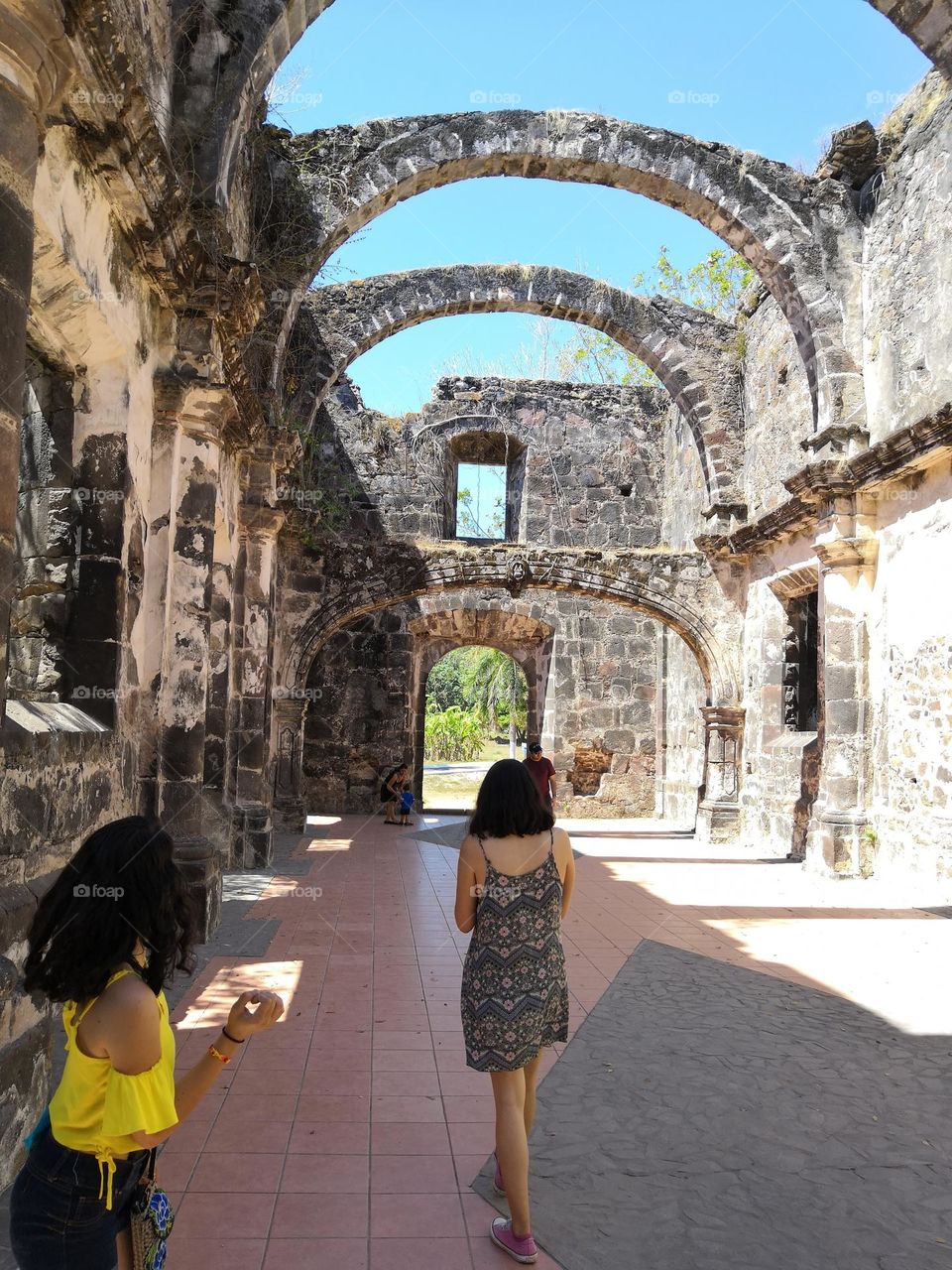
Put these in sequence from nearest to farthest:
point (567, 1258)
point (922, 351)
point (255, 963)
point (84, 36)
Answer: point (567, 1258) → point (84, 36) → point (255, 963) → point (922, 351)

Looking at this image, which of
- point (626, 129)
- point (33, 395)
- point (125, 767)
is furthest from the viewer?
point (626, 129)

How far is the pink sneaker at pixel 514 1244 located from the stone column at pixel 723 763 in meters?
10.7

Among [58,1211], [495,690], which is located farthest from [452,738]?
[58,1211]

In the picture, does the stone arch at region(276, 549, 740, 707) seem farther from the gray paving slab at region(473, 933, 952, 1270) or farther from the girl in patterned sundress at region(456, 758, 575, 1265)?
the girl in patterned sundress at region(456, 758, 575, 1265)

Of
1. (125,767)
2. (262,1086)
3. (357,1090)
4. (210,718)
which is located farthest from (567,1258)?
(210,718)

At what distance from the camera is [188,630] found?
6332 mm

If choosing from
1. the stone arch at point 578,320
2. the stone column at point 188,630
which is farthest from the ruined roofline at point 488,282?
the stone column at point 188,630

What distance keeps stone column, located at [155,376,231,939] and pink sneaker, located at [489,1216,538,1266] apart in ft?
12.0

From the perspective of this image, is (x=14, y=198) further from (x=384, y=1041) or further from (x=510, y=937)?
(x=384, y=1041)

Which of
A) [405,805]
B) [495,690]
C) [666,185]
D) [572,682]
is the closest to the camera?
[666,185]

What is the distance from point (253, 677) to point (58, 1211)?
8.25 m

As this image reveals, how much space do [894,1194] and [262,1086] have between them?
7.62 feet

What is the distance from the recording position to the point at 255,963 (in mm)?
5742

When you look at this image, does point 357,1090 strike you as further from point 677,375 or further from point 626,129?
point 677,375
